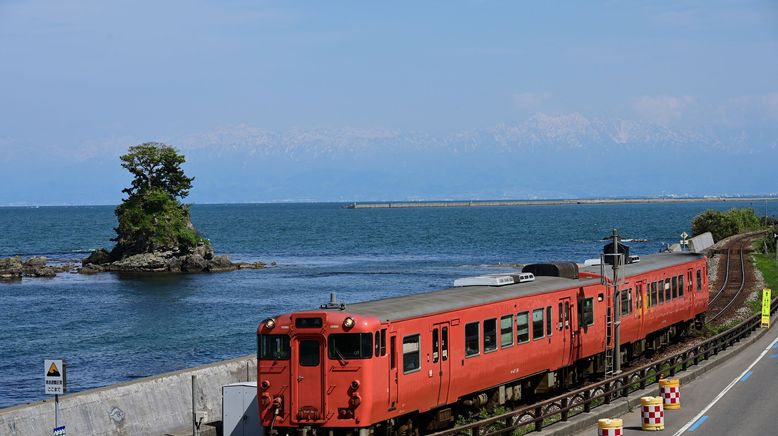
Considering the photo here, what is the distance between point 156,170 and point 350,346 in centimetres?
8386

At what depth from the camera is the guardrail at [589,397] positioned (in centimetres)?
2002

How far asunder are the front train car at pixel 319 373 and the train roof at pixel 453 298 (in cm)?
56

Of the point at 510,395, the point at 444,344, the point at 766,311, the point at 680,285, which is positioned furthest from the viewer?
the point at 766,311

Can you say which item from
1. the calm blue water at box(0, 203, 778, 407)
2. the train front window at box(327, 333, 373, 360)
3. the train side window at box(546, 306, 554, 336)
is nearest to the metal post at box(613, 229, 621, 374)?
the train side window at box(546, 306, 554, 336)

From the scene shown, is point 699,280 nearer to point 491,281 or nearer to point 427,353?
point 491,281

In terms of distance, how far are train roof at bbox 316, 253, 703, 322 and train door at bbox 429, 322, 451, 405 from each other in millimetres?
410

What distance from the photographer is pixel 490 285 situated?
1001 inches

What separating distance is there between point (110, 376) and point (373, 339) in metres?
26.1

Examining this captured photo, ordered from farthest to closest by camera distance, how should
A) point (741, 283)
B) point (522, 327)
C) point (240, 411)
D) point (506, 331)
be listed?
point (741, 283)
point (522, 327)
point (506, 331)
point (240, 411)

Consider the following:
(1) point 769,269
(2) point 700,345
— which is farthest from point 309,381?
(1) point 769,269

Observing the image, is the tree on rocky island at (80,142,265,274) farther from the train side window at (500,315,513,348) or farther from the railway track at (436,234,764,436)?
the train side window at (500,315,513,348)

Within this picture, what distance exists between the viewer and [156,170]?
3937 inches

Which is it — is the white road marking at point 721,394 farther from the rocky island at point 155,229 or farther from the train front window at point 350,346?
the rocky island at point 155,229

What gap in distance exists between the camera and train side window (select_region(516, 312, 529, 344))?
80.7 feet
